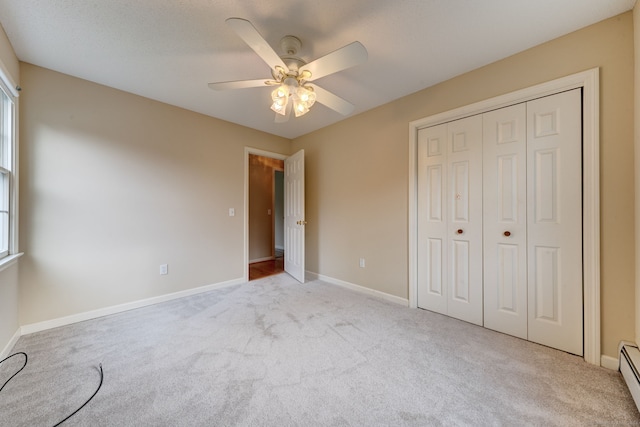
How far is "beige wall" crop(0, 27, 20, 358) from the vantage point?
1728 millimetres

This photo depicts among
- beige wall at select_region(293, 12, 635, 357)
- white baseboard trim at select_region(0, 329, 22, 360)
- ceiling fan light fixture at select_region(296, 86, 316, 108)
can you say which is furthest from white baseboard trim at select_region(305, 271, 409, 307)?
white baseboard trim at select_region(0, 329, 22, 360)

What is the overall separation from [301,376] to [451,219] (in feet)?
6.39

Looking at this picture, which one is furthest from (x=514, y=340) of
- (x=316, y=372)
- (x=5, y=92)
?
(x=5, y=92)

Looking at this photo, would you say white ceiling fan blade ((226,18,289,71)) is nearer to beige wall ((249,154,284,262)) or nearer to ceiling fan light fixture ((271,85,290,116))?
ceiling fan light fixture ((271,85,290,116))

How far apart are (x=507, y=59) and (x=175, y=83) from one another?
3105 millimetres

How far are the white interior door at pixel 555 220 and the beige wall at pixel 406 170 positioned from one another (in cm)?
14

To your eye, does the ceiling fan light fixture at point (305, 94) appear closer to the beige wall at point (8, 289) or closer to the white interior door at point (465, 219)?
the white interior door at point (465, 219)

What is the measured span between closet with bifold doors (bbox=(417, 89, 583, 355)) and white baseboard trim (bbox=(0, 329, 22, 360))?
3.52 metres

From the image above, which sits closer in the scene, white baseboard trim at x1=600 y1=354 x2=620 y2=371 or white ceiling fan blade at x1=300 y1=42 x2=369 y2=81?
white ceiling fan blade at x1=300 y1=42 x2=369 y2=81

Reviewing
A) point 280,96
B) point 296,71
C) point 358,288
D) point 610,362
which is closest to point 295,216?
point 358,288

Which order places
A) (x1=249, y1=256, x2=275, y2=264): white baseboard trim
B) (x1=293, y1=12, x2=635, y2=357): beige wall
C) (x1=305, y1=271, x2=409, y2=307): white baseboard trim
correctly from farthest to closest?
(x1=249, y1=256, x2=275, y2=264): white baseboard trim < (x1=305, y1=271, x2=409, y2=307): white baseboard trim < (x1=293, y1=12, x2=635, y2=357): beige wall

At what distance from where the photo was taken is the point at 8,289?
6.02ft

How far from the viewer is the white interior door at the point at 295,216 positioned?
142 inches

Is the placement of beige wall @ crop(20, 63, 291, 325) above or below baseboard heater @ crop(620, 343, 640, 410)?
above
